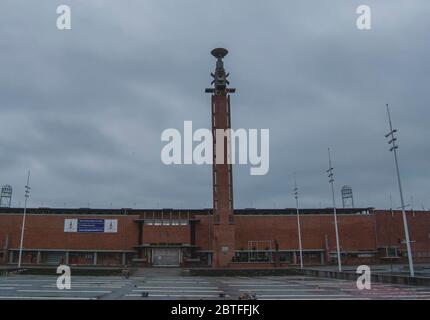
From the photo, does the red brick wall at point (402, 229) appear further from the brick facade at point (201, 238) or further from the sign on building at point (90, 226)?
the sign on building at point (90, 226)

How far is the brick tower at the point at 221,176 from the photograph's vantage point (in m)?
54.5

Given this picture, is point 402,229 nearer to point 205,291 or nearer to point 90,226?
point 90,226

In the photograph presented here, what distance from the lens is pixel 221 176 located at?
56531 millimetres

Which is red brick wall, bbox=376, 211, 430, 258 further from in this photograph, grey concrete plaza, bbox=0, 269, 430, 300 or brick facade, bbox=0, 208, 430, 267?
grey concrete plaza, bbox=0, 269, 430, 300

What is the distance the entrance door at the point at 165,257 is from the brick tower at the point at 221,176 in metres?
9.06

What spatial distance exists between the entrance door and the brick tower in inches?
357

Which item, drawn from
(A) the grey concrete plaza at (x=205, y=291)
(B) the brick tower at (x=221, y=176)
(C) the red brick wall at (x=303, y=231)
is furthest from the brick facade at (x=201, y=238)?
(A) the grey concrete plaza at (x=205, y=291)

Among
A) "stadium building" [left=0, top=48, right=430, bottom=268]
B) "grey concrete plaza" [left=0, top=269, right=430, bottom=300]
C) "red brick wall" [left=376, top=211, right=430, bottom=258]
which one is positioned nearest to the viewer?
"grey concrete plaza" [left=0, top=269, right=430, bottom=300]

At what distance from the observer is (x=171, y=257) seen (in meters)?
60.9

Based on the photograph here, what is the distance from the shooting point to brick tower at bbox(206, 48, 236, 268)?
54.5 meters

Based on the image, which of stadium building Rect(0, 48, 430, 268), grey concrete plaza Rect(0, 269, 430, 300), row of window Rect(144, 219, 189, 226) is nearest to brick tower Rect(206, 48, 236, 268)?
stadium building Rect(0, 48, 430, 268)

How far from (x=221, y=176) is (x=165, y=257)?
1666cm
